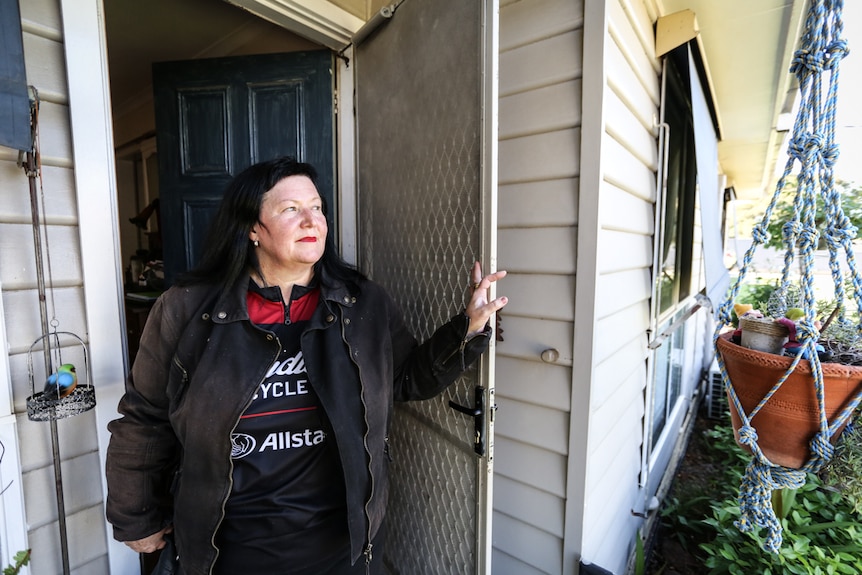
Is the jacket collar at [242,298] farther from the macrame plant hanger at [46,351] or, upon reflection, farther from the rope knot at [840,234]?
the rope knot at [840,234]

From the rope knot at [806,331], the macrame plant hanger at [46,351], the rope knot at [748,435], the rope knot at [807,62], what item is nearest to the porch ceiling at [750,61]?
the rope knot at [807,62]

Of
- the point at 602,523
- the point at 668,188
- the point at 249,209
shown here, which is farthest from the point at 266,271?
→ the point at 668,188

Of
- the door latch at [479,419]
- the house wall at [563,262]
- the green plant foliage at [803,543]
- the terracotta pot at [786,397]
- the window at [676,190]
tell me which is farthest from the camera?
the window at [676,190]

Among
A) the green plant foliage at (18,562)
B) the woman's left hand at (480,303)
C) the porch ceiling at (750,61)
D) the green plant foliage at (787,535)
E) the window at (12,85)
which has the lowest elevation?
the green plant foliage at (787,535)

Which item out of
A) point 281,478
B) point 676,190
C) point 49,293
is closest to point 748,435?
point 281,478

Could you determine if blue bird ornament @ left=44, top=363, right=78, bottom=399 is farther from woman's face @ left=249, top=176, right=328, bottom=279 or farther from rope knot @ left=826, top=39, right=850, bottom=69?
rope knot @ left=826, top=39, right=850, bottom=69

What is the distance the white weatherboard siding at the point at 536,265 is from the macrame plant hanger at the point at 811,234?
0.55 m

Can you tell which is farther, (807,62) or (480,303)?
(480,303)

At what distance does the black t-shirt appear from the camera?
1062 millimetres

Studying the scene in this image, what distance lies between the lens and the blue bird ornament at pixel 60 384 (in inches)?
40.6

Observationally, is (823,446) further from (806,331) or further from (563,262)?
(563,262)

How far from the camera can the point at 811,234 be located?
1.11 m

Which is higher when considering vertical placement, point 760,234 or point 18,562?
point 760,234

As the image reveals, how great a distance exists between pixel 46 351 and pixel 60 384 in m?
0.12
